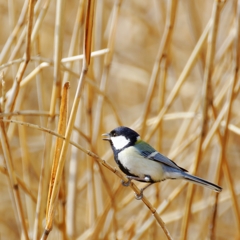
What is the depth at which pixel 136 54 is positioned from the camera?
245cm

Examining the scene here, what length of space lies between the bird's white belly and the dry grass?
0.08 meters

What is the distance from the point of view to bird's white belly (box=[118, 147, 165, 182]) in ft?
3.69

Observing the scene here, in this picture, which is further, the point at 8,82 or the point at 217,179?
the point at 8,82

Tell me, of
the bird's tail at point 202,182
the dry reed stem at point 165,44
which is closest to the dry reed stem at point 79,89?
the bird's tail at point 202,182

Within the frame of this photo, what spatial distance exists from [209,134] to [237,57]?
23 cm

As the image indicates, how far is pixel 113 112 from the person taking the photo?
5.12ft

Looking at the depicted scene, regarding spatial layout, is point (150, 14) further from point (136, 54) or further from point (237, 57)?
point (237, 57)

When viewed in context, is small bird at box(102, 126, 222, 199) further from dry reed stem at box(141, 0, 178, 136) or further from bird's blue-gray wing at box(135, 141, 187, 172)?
dry reed stem at box(141, 0, 178, 136)

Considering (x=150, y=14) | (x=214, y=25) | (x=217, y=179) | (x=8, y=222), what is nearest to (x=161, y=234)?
(x=8, y=222)

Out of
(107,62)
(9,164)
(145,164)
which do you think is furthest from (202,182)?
(107,62)

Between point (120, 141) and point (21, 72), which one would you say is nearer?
point (21, 72)

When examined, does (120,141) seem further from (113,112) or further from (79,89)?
(79,89)

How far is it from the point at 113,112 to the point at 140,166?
46 centimetres

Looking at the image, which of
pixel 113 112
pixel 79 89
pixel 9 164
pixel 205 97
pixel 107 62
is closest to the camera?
pixel 79 89
